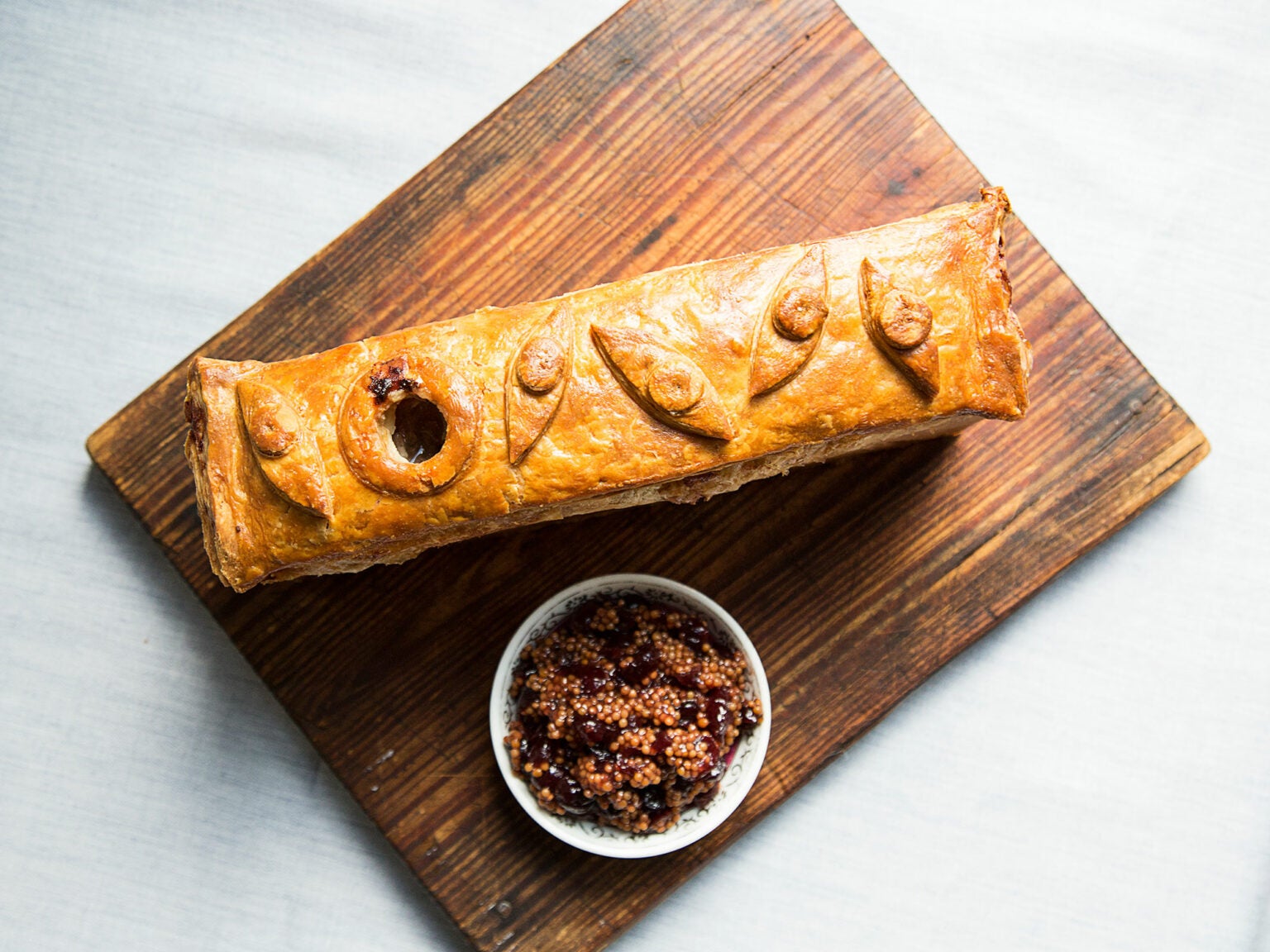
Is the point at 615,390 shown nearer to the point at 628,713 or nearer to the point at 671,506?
the point at 671,506

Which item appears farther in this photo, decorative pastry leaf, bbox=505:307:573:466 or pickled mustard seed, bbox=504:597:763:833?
pickled mustard seed, bbox=504:597:763:833

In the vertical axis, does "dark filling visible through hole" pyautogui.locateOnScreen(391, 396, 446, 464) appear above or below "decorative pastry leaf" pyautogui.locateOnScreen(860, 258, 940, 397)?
above

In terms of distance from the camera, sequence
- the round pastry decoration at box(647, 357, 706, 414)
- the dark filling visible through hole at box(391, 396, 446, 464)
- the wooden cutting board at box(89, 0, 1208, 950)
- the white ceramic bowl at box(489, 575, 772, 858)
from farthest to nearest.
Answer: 1. the wooden cutting board at box(89, 0, 1208, 950)
2. the white ceramic bowl at box(489, 575, 772, 858)
3. the dark filling visible through hole at box(391, 396, 446, 464)
4. the round pastry decoration at box(647, 357, 706, 414)

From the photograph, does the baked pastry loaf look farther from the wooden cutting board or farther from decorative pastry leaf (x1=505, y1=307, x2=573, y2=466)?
the wooden cutting board

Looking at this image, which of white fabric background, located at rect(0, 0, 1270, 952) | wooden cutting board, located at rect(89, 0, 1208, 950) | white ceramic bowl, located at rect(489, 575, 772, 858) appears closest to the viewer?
white ceramic bowl, located at rect(489, 575, 772, 858)

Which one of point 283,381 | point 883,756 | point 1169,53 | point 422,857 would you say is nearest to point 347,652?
point 422,857

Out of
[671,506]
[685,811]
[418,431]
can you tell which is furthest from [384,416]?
[685,811]

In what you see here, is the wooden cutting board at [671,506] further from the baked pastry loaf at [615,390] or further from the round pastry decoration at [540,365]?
the round pastry decoration at [540,365]

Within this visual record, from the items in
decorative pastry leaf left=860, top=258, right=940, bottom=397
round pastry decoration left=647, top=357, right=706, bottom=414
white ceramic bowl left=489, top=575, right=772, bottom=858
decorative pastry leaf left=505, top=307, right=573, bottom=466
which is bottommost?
white ceramic bowl left=489, top=575, right=772, bottom=858

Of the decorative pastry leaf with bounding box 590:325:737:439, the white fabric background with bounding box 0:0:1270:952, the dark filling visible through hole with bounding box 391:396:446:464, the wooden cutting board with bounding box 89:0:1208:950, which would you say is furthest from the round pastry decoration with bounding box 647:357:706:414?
the white fabric background with bounding box 0:0:1270:952
